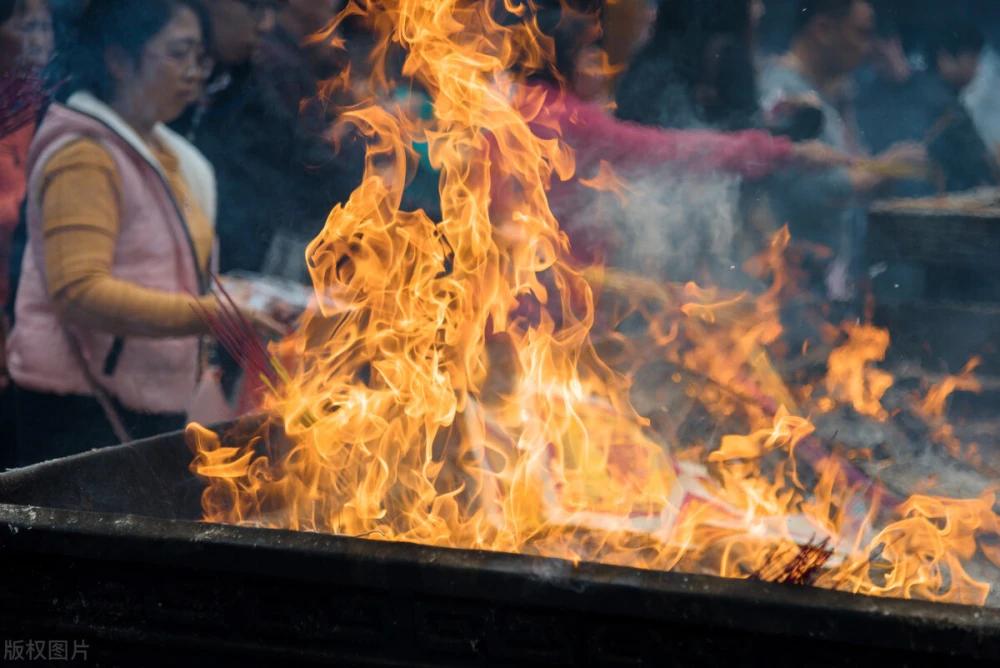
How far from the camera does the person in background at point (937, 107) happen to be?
4.22 m

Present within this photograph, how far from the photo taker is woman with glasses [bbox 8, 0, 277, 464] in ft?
14.7

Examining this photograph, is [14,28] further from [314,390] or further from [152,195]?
[314,390]

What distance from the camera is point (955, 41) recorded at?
4207mm

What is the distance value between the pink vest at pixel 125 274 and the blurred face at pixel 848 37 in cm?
342

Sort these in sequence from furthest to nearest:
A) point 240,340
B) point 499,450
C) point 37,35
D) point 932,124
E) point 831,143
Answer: point 37,35 → point 831,143 → point 932,124 → point 240,340 → point 499,450

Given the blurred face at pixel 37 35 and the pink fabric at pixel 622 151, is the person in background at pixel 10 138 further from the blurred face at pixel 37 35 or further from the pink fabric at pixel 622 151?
the pink fabric at pixel 622 151

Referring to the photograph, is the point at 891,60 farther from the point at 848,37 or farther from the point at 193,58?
the point at 193,58

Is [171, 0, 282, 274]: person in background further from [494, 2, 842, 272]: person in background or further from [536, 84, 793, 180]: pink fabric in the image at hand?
[536, 84, 793, 180]: pink fabric

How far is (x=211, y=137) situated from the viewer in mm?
4613

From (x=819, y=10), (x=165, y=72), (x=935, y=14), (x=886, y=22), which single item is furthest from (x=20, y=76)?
(x=935, y=14)

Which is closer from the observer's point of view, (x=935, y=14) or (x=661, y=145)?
(x=935, y=14)

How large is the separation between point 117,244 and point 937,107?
4.40 m

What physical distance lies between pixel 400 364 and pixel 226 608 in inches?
41.2

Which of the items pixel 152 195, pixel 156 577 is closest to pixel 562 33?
pixel 152 195
